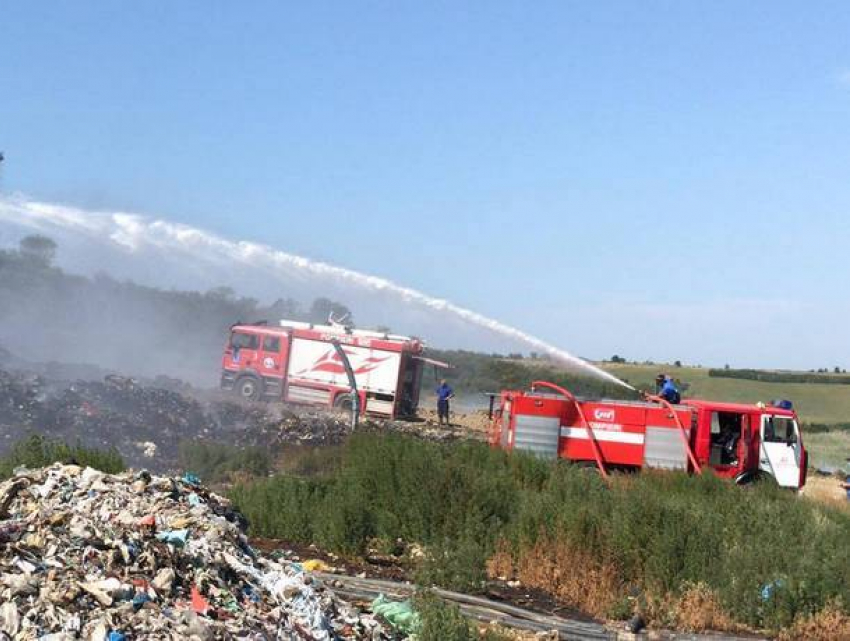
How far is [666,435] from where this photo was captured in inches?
853

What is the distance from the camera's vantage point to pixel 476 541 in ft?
49.4

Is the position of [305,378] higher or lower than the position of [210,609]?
higher

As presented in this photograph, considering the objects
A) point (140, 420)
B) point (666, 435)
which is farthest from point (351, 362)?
point (666, 435)

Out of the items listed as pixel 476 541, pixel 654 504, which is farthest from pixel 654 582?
pixel 476 541

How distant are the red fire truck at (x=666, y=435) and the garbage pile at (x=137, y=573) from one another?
39.8 ft

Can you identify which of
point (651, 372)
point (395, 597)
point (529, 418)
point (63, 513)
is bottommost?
point (395, 597)

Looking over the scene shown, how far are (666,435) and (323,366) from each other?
17.4m

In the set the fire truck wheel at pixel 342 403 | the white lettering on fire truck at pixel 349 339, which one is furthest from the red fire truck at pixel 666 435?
the fire truck wheel at pixel 342 403

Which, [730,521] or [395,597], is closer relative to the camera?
[395,597]

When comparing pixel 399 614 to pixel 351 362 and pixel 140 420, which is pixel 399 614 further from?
pixel 351 362

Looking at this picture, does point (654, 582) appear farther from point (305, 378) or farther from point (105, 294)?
point (105, 294)

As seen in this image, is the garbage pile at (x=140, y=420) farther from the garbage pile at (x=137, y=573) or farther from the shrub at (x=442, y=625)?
the shrub at (x=442, y=625)

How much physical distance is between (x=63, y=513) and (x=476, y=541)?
6.94 meters

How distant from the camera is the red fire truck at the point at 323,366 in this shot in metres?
36.1
